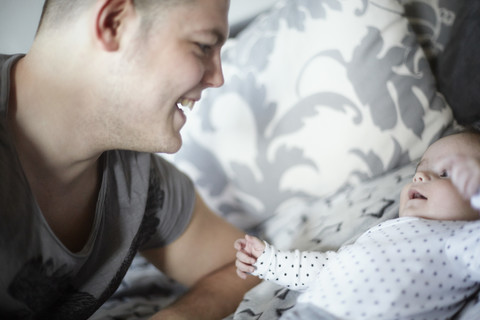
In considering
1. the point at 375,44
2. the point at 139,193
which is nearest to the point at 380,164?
the point at 375,44

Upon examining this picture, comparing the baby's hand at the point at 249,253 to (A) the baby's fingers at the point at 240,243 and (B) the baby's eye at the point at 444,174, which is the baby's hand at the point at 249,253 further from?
(B) the baby's eye at the point at 444,174

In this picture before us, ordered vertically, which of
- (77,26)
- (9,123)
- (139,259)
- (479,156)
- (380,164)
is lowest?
(139,259)

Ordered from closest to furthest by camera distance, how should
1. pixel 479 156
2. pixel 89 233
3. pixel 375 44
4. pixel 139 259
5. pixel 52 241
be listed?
pixel 479 156
pixel 52 241
pixel 89 233
pixel 375 44
pixel 139 259

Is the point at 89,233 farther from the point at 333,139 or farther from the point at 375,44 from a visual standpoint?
the point at 375,44

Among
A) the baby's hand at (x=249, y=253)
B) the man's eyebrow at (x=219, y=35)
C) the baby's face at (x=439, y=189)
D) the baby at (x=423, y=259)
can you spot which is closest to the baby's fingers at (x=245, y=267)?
the baby's hand at (x=249, y=253)

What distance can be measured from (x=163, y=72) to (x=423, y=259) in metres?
0.44

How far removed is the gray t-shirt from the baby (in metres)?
0.35

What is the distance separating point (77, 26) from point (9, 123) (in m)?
0.17

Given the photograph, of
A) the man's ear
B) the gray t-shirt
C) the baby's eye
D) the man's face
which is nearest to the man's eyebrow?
the man's face

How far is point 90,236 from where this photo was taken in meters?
0.69

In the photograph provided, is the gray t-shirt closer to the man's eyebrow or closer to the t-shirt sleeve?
the t-shirt sleeve

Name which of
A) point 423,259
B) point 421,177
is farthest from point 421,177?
point 423,259

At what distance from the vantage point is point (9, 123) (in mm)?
615

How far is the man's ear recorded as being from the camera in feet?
1.92
